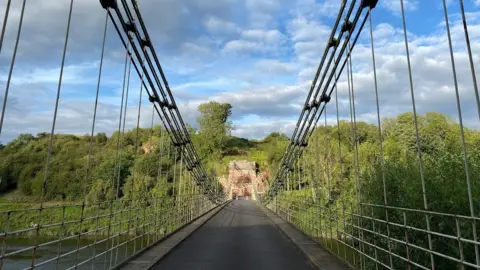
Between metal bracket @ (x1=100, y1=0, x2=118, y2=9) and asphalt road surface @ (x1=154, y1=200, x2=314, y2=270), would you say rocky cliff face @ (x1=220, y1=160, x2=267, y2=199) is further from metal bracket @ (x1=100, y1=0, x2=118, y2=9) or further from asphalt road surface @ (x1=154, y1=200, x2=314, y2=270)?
metal bracket @ (x1=100, y1=0, x2=118, y2=9)

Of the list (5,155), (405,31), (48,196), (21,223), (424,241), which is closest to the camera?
(405,31)

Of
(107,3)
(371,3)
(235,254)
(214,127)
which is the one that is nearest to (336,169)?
(235,254)

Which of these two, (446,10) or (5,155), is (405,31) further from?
(5,155)

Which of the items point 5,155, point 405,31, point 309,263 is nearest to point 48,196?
point 5,155

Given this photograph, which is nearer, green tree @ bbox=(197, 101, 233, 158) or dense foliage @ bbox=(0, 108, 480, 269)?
dense foliage @ bbox=(0, 108, 480, 269)

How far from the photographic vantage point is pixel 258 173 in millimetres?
68188

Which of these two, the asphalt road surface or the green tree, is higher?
the green tree

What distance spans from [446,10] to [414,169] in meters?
5.59

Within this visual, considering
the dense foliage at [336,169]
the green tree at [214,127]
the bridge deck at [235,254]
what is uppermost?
the green tree at [214,127]

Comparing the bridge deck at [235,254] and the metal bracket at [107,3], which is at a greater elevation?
A: the metal bracket at [107,3]

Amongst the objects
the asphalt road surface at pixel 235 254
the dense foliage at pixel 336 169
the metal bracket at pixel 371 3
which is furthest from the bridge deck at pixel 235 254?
the metal bracket at pixel 371 3

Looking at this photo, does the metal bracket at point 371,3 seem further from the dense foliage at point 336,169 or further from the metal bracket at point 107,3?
the metal bracket at point 107,3

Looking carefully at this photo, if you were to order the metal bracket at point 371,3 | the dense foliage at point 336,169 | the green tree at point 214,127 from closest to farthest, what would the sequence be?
the metal bracket at point 371,3 → the dense foliage at point 336,169 → the green tree at point 214,127

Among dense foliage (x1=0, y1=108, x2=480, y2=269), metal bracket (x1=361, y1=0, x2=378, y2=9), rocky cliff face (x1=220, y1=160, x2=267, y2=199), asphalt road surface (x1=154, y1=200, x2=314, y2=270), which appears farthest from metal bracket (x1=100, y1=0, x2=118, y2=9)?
rocky cliff face (x1=220, y1=160, x2=267, y2=199)
